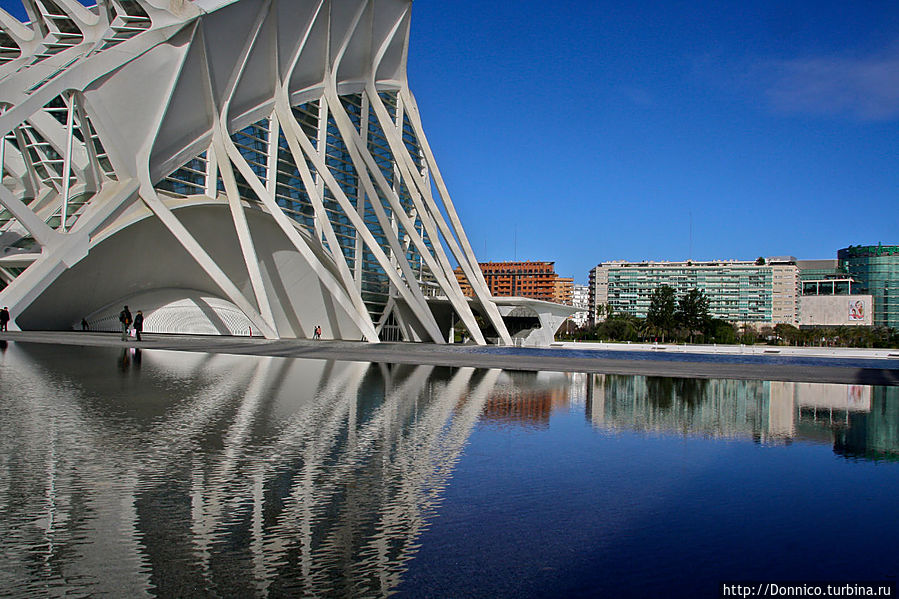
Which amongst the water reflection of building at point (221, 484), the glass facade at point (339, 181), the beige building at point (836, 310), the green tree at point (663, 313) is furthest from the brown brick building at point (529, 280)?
the water reflection of building at point (221, 484)

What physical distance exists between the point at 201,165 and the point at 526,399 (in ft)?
68.4

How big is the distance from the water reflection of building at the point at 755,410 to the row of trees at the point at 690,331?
223 ft

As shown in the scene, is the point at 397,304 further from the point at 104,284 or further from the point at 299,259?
the point at 104,284

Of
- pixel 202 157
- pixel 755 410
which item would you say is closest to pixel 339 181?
pixel 202 157

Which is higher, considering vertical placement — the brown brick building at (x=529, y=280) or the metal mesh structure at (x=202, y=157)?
the brown brick building at (x=529, y=280)

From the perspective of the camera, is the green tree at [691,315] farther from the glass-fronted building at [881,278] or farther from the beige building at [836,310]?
the glass-fronted building at [881,278]

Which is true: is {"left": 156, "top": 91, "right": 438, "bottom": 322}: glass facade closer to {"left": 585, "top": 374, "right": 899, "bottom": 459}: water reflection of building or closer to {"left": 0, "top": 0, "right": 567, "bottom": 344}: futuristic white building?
{"left": 0, "top": 0, "right": 567, "bottom": 344}: futuristic white building

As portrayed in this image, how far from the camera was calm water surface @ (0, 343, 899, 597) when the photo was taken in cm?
293

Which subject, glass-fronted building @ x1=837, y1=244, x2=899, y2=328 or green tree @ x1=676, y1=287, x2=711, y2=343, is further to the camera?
glass-fronted building @ x1=837, y1=244, x2=899, y2=328

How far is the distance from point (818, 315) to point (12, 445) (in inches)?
5685

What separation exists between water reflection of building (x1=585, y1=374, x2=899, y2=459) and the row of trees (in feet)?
223

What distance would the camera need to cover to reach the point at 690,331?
7931 centimetres

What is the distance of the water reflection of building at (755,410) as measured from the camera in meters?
6.83

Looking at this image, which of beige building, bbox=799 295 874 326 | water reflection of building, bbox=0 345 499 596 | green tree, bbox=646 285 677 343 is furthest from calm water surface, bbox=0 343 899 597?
beige building, bbox=799 295 874 326
